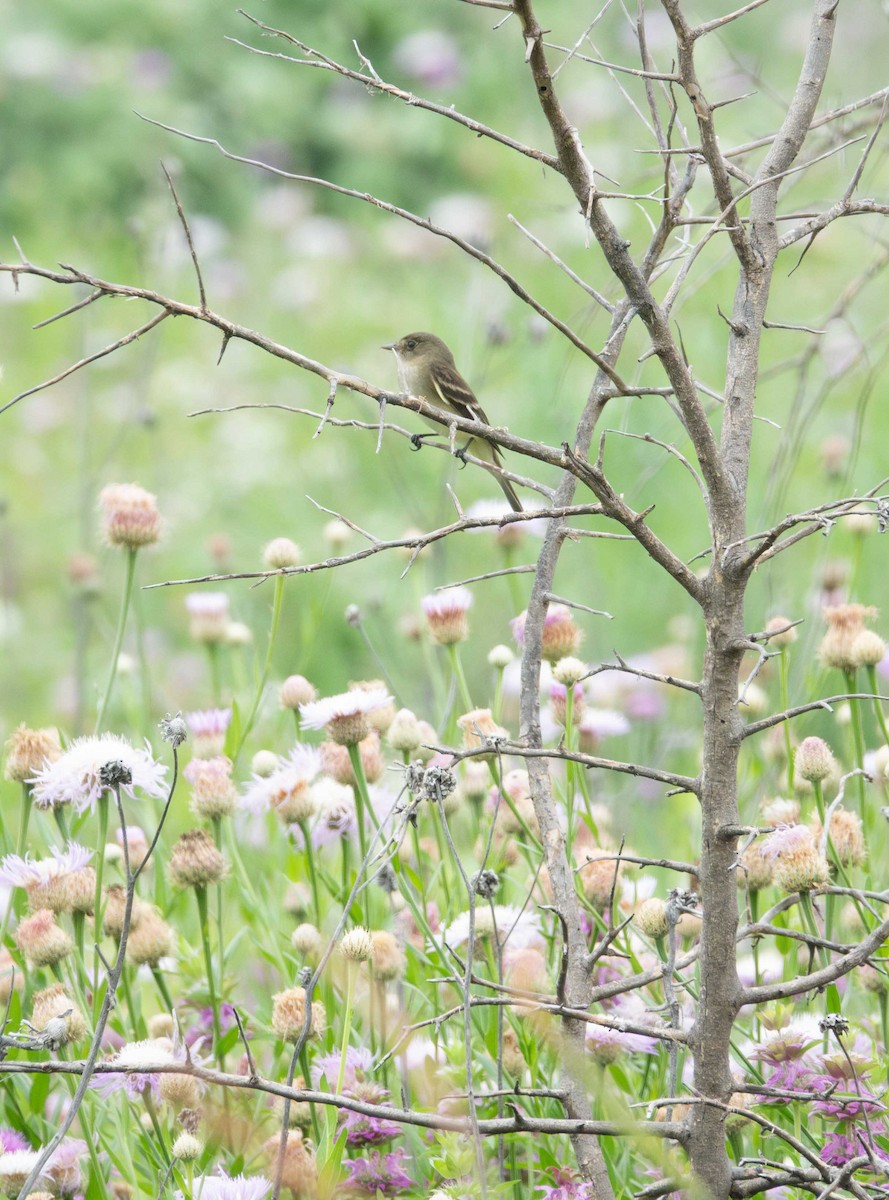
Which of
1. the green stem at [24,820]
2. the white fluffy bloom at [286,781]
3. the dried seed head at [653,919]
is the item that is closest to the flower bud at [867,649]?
the dried seed head at [653,919]

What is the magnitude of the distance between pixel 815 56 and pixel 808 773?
0.76m

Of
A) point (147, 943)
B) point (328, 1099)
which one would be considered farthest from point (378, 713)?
point (328, 1099)

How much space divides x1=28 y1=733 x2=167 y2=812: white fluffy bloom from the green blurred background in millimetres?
654

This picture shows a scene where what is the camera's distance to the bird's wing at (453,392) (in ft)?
9.13

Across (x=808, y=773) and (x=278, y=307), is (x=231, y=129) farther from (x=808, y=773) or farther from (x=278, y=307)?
(x=808, y=773)

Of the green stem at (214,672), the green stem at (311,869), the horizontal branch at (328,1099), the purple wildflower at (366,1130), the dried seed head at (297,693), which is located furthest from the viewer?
the green stem at (214,672)


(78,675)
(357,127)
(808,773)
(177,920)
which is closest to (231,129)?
(357,127)

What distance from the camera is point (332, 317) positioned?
5.86 metres

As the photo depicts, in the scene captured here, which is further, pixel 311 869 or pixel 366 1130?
pixel 311 869

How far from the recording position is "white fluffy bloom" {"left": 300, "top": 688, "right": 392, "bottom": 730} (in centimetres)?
163

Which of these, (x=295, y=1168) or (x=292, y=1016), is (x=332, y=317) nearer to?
(x=292, y=1016)

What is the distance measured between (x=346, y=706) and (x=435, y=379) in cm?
143

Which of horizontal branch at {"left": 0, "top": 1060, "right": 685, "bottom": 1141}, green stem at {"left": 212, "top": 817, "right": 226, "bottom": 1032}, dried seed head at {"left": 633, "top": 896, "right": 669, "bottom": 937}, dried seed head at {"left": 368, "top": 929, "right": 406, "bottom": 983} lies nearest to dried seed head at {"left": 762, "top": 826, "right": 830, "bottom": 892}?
dried seed head at {"left": 633, "top": 896, "right": 669, "bottom": 937}

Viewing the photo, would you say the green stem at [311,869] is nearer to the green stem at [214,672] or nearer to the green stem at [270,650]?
the green stem at [270,650]
